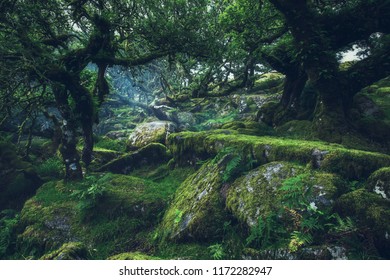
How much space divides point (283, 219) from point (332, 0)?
30.0ft

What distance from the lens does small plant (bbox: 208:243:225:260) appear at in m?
6.29

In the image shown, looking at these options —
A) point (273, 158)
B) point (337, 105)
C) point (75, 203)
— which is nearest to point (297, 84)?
point (337, 105)

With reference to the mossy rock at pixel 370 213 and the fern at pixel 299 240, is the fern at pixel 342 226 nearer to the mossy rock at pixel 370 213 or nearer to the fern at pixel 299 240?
the mossy rock at pixel 370 213

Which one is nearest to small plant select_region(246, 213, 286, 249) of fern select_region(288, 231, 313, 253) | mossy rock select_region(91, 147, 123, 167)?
fern select_region(288, 231, 313, 253)

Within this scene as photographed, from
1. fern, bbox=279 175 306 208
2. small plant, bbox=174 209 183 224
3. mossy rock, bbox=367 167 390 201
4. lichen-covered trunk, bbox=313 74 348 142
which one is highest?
lichen-covered trunk, bbox=313 74 348 142

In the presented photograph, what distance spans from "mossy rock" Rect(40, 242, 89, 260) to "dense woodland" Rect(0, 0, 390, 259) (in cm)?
4

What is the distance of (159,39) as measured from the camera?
11.3 metres

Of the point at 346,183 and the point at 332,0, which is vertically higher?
the point at 332,0

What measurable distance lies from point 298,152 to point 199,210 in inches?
124

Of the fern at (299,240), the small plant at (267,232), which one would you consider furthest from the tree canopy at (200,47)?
the fern at (299,240)

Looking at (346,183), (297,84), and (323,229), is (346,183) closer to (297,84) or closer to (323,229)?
(323,229)

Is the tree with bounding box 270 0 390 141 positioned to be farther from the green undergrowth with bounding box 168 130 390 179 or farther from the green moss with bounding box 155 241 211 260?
the green moss with bounding box 155 241 211 260

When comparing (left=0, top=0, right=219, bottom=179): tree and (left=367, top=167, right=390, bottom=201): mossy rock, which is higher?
(left=0, top=0, right=219, bottom=179): tree

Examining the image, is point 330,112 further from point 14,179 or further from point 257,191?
point 14,179
